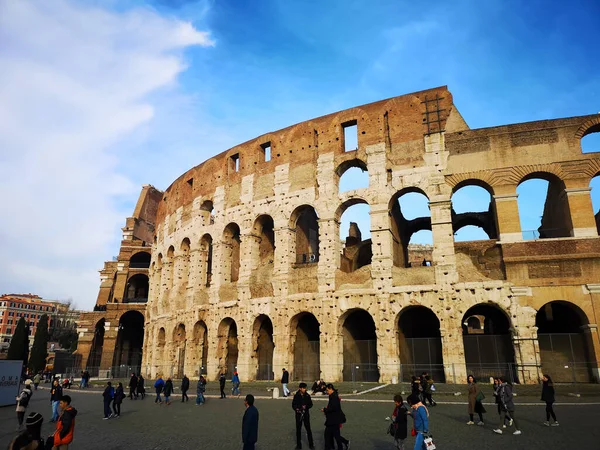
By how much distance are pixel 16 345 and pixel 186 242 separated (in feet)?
84.7

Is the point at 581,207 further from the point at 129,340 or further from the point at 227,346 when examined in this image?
the point at 129,340

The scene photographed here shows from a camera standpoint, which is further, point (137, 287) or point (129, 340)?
point (137, 287)

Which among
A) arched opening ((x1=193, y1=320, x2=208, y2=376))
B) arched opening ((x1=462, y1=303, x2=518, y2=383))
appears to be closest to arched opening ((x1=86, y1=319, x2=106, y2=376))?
arched opening ((x1=193, y1=320, x2=208, y2=376))

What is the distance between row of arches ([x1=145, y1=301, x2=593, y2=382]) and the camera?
722 inches

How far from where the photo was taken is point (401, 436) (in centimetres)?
712

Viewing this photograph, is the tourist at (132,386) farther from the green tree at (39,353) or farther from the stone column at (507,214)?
the green tree at (39,353)

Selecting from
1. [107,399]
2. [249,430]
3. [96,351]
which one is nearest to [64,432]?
[249,430]

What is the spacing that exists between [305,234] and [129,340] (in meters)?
23.5

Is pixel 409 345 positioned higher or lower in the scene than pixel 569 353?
higher

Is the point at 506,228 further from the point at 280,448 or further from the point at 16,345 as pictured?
the point at 16,345

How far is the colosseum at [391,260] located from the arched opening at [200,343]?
93 millimetres

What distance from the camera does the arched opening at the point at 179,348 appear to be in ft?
93.7

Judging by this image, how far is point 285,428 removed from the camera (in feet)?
33.7

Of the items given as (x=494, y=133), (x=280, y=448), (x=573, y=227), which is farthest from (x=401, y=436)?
(x=494, y=133)
